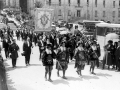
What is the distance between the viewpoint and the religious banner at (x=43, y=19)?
60.1ft

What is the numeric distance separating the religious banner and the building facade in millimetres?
39296

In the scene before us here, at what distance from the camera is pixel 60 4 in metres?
59.2

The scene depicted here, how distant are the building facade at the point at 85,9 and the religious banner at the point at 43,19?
39.3 m

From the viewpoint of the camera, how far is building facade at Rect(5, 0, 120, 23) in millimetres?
58844

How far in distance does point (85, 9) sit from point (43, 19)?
140 feet

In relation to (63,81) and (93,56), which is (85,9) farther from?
(63,81)

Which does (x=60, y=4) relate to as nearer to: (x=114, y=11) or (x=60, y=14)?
(x=60, y=14)

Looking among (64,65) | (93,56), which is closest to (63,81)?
(64,65)

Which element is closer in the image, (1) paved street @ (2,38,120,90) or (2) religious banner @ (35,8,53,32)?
(1) paved street @ (2,38,120,90)

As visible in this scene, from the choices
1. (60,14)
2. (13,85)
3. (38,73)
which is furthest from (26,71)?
(60,14)

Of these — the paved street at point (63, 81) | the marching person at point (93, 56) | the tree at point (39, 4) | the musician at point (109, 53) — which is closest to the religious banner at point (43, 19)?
the paved street at point (63, 81)

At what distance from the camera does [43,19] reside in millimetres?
18375

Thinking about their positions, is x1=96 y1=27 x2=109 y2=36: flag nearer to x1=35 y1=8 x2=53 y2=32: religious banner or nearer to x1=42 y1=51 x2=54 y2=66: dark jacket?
x1=35 y1=8 x2=53 y2=32: religious banner

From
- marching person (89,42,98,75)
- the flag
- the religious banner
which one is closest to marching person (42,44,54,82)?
marching person (89,42,98,75)
